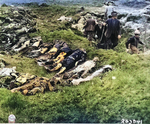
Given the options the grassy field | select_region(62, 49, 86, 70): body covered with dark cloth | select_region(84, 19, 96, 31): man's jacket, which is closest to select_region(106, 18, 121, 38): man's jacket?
select_region(84, 19, 96, 31): man's jacket

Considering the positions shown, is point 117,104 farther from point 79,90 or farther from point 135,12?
point 135,12

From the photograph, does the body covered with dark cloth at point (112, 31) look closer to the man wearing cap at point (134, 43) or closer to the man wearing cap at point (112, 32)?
the man wearing cap at point (112, 32)

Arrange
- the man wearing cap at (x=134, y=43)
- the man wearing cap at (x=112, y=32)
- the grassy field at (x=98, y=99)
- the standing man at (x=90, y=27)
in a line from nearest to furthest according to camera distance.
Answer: the grassy field at (x=98, y=99) → the man wearing cap at (x=134, y=43) → the man wearing cap at (x=112, y=32) → the standing man at (x=90, y=27)

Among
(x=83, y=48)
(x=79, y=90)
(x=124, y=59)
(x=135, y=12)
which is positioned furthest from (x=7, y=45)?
Answer: (x=135, y=12)

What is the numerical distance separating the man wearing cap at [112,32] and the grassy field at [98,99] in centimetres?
30

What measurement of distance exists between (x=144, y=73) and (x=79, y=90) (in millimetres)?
1002

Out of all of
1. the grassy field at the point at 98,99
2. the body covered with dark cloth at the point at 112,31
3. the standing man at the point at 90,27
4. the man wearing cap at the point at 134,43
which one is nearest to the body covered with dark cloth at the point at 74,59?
the grassy field at the point at 98,99

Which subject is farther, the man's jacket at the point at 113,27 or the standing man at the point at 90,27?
the standing man at the point at 90,27

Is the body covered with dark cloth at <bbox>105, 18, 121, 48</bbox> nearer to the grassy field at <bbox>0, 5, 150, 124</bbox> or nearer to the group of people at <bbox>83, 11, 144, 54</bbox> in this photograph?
the group of people at <bbox>83, 11, 144, 54</bbox>

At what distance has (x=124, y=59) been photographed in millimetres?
3959

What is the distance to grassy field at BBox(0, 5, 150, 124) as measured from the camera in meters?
3.33

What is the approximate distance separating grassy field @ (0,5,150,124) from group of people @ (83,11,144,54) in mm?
264

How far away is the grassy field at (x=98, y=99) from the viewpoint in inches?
131

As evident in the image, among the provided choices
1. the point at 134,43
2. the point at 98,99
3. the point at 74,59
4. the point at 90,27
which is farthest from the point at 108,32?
the point at 98,99
